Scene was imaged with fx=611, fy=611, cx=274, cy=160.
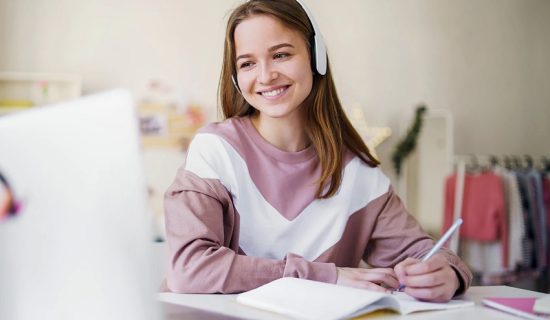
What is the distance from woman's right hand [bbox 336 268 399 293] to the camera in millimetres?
975

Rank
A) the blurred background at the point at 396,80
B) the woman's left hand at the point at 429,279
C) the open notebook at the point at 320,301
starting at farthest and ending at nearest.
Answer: the blurred background at the point at 396,80 < the woman's left hand at the point at 429,279 < the open notebook at the point at 320,301

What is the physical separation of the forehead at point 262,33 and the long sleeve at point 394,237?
39cm

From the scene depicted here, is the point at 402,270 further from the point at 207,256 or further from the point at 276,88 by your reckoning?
the point at 276,88

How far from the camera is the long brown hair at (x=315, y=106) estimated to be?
1.24 m

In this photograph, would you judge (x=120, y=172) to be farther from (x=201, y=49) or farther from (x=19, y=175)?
(x=201, y=49)

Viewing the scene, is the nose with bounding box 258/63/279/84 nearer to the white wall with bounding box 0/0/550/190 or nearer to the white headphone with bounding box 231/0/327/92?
the white headphone with bounding box 231/0/327/92

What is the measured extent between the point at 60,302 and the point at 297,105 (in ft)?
3.09

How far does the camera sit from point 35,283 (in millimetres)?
389

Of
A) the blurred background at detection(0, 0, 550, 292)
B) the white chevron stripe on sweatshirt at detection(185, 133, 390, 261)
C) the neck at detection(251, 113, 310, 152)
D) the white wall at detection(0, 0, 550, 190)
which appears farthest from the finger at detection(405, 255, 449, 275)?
the white wall at detection(0, 0, 550, 190)

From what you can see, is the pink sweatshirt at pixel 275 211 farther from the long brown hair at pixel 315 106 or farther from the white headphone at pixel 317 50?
the white headphone at pixel 317 50

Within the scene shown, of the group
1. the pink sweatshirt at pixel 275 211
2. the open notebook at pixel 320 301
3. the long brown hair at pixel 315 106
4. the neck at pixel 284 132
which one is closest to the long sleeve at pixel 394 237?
the pink sweatshirt at pixel 275 211

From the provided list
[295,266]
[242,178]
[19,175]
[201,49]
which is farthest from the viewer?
[201,49]

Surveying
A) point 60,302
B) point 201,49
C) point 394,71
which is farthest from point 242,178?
point 394,71

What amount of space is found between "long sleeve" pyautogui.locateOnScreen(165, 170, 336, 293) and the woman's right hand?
19mm
